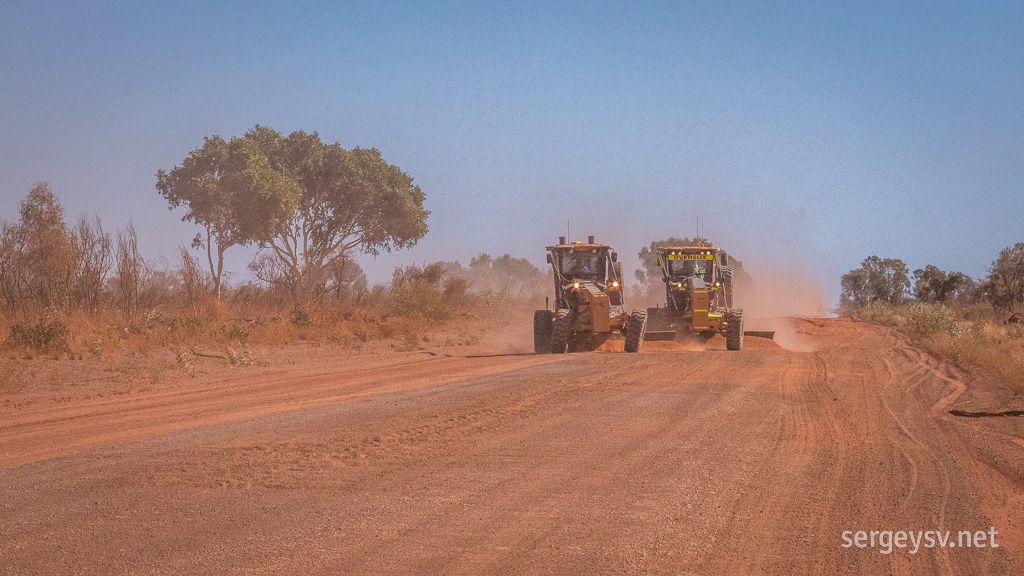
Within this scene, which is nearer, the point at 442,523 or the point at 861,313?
the point at 442,523

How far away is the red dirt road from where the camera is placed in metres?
4.95

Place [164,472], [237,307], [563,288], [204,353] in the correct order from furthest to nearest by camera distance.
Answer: [237,307] < [563,288] < [204,353] < [164,472]

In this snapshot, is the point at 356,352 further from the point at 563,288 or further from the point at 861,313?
the point at 861,313

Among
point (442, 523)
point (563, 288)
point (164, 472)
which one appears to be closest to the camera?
point (442, 523)

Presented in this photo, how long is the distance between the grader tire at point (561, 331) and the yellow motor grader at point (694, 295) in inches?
145

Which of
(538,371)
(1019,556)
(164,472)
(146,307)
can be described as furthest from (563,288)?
(1019,556)

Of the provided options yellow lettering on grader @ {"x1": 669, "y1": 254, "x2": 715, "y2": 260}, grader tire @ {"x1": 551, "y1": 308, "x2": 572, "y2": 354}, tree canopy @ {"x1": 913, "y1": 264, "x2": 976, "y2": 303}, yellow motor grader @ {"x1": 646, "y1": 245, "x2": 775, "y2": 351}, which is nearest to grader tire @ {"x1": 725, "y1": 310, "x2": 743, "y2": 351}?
yellow motor grader @ {"x1": 646, "y1": 245, "x2": 775, "y2": 351}

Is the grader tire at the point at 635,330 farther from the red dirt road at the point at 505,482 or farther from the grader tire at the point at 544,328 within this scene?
the red dirt road at the point at 505,482

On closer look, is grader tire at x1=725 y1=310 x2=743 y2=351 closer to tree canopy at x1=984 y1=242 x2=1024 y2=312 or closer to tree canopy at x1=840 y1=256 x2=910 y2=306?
tree canopy at x1=984 y1=242 x2=1024 y2=312

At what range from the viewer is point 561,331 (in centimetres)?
2092

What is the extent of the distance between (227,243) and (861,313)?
39519 mm

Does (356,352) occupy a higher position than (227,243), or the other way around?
(227,243)

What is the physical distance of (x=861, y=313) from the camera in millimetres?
49844

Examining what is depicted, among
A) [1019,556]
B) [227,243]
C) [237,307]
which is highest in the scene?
[227,243]
